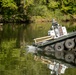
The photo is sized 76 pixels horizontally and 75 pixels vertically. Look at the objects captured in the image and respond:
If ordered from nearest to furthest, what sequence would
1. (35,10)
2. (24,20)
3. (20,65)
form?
(20,65) → (24,20) → (35,10)

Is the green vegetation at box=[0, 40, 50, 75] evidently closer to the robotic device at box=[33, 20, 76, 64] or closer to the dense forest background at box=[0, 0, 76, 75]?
the dense forest background at box=[0, 0, 76, 75]

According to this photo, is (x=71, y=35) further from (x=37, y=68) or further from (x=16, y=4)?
(x=16, y=4)

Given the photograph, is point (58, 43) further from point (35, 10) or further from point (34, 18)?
point (35, 10)

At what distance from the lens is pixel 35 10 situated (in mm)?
84875

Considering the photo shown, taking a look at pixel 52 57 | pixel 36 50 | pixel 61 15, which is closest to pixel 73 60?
pixel 52 57

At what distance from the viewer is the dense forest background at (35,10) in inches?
3130

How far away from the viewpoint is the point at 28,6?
8188 cm

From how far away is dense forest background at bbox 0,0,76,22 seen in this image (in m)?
79.5

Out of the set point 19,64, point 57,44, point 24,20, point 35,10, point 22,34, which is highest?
point 19,64

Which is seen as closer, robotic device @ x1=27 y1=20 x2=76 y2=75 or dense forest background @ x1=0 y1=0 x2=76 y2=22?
robotic device @ x1=27 y1=20 x2=76 y2=75

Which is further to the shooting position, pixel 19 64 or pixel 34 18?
pixel 34 18

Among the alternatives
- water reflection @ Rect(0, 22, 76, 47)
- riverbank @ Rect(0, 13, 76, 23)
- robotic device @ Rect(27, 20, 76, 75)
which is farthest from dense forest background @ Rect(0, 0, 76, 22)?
robotic device @ Rect(27, 20, 76, 75)

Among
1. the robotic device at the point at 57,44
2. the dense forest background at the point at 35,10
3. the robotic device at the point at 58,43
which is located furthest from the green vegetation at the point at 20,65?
the dense forest background at the point at 35,10

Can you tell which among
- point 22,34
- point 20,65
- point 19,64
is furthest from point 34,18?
point 20,65
